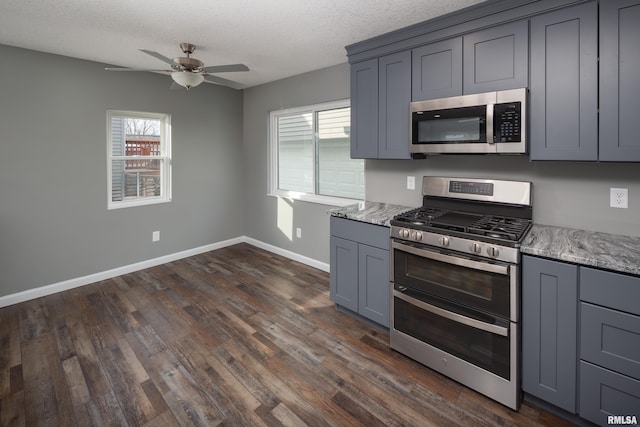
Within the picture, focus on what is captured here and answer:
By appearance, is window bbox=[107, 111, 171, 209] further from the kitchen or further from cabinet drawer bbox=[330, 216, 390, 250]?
cabinet drawer bbox=[330, 216, 390, 250]

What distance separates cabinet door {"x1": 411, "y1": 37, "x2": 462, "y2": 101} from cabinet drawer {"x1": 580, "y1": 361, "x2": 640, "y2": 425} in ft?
6.27

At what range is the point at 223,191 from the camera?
5125 mm

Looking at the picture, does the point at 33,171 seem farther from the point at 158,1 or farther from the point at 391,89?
the point at 391,89

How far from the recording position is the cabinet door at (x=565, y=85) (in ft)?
6.19

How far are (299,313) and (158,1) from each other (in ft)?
8.98

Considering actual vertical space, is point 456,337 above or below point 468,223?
below

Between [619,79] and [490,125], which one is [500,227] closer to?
[490,125]

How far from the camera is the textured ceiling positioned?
7.66 ft

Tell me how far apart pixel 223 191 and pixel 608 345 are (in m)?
4.70

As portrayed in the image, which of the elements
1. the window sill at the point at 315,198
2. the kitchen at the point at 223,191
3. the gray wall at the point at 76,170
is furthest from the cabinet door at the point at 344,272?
the gray wall at the point at 76,170

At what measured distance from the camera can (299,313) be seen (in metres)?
3.10

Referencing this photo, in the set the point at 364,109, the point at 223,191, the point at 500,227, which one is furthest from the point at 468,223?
the point at 223,191

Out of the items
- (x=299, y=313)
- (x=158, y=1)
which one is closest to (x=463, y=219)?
(x=299, y=313)

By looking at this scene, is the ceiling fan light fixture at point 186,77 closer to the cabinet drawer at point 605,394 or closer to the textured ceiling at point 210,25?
the textured ceiling at point 210,25
